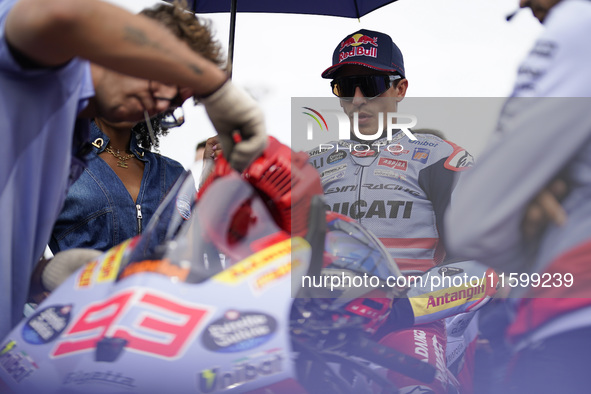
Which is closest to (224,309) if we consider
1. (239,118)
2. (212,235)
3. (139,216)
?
(212,235)

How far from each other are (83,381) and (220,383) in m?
0.19

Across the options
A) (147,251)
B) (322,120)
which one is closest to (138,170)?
(322,120)

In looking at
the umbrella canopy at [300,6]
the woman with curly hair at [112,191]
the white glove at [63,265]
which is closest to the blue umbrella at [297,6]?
the umbrella canopy at [300,6]

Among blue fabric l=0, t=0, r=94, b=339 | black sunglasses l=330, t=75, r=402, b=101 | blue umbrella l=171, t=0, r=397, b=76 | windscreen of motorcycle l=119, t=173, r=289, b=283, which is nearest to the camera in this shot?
windscreen of motorcycle l=119, t=173, r=289, b=283

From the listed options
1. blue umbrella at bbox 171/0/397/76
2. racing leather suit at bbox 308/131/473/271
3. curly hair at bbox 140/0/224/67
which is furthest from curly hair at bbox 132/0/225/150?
blue umbrella at bbox 171/0/397/76

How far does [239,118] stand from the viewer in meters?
0.94

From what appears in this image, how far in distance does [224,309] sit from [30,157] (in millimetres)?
524

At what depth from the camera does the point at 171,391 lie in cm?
79

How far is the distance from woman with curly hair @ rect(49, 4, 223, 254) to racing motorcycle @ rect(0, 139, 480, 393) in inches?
35.9

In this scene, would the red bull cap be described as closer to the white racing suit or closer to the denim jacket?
the white racing suit

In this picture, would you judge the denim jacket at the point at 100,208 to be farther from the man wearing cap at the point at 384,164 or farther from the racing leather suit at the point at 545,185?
the racing leather suit at the point at 545,185

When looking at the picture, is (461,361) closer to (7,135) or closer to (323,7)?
(7,135)

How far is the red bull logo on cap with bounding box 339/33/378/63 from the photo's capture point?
2436mm

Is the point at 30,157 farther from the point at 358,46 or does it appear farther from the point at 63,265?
the point at 358,46
